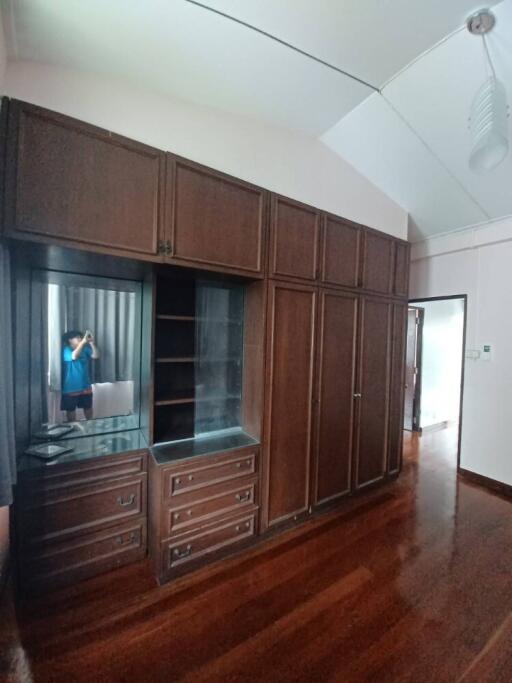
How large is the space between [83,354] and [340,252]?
6.69 feet

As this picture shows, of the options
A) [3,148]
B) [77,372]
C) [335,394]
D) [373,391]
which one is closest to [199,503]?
[77,372]

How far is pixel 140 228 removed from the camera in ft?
5.19

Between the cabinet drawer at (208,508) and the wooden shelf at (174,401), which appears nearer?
the cabinet drawer at (208,508)

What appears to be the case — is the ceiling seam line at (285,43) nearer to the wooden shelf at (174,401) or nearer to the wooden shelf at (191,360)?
the wooden shelf at (191,360)

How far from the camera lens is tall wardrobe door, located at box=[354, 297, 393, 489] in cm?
254

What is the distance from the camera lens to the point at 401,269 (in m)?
2.80

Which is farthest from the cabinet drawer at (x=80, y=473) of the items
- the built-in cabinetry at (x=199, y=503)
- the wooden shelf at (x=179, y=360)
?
the wooden shelf at (x=179, y=360)

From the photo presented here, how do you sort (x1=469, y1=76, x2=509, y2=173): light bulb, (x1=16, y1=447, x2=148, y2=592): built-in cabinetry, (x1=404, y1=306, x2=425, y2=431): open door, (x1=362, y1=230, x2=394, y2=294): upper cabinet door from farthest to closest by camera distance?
(x1=404, y1=306, x2=425, y2=431): open door, (x1=362, y1=230, x2=394, y2=294): upper cabinet door, (x1=16, y1=447, x2=148, y2=592): built-in cabinetry, (x1=469, y1=76, x2=509, y2=173): light bulb

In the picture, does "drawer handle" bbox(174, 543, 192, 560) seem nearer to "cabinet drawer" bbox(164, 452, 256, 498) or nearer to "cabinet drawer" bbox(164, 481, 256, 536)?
"cabinet drawer" bbox(164, 481, 256, 536)

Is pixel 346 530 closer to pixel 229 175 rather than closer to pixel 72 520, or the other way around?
pixel 72 520

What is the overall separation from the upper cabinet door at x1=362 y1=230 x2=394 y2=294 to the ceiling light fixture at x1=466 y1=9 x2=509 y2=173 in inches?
39.8

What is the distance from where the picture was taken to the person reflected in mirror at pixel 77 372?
1.93 metres

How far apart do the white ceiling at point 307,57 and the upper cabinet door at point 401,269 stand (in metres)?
0.74

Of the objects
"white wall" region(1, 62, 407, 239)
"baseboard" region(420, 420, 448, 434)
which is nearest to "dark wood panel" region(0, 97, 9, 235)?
"white wall" region(1, 62, 407, 239)
